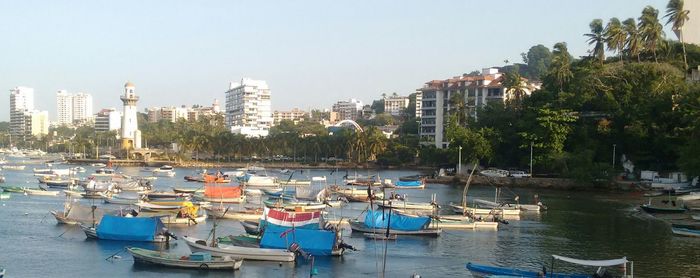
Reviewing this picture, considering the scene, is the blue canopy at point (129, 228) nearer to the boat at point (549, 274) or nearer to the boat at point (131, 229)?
the boat at point (131, 229)

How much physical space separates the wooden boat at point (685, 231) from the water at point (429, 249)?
2.09 feet

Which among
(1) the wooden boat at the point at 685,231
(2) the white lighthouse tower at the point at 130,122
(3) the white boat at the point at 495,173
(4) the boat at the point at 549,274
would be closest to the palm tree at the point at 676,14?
(3) the white boat at the point at 495,173

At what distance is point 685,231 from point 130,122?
13636 centimetres

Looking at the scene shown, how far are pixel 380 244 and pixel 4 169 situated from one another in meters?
106

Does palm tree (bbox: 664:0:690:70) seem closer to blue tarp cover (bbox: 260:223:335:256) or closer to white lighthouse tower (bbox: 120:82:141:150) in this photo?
blue tarp cover (bbox: 260:223:335:256)

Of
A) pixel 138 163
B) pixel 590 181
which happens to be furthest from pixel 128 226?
pixel 138 163

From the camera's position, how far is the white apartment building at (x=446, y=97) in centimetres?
13075

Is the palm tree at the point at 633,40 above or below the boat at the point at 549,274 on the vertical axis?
above

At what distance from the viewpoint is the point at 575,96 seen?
9019 cm

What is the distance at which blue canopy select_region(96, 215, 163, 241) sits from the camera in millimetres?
39406

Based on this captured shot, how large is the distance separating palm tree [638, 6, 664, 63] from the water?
41.2 metres

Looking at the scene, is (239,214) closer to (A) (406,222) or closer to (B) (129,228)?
(B) (129,228)

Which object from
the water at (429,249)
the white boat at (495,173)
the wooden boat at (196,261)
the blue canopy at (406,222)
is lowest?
the water at (429,249)

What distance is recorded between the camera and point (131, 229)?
39.6 meters
